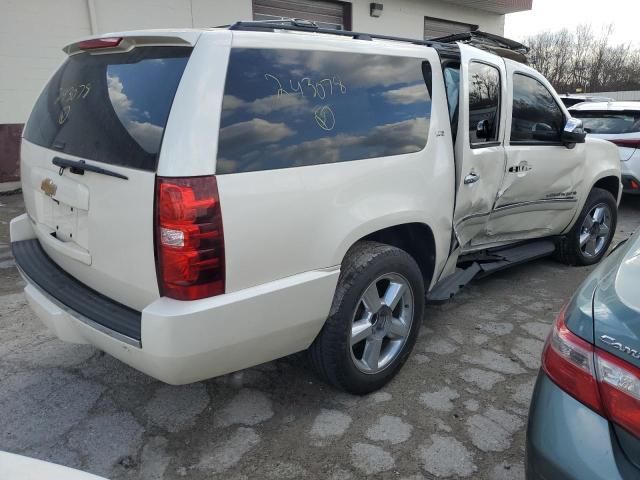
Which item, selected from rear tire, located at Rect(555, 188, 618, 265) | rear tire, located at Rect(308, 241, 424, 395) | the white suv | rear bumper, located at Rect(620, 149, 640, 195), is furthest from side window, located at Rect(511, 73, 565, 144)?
rear bumper, located at Rect(620, 149, 640, 195)

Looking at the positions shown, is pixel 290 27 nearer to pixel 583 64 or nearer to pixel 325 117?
pixel 325 117

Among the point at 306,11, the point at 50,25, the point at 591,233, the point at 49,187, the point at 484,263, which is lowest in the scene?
the point at 591,233

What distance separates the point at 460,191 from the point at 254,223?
5.37ft

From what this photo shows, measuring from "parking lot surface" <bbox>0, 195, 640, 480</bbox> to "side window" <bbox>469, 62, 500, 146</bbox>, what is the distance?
1373 mm

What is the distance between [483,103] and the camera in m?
3.53

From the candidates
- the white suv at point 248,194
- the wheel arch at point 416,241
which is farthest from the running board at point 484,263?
the wheel arch at point 416,241

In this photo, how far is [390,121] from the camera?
9.20ft

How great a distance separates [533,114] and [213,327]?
3.18 meters

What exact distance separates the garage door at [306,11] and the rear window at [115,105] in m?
7.48

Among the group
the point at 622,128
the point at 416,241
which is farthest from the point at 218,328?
the point at 622,128

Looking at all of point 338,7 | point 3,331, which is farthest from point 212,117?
point 338,7

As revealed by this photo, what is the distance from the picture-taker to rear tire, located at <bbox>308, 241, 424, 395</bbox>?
2594 mm

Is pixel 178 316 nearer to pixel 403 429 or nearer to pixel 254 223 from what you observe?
pixel 254 223

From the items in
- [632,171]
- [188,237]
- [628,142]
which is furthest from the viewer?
[628,142]
